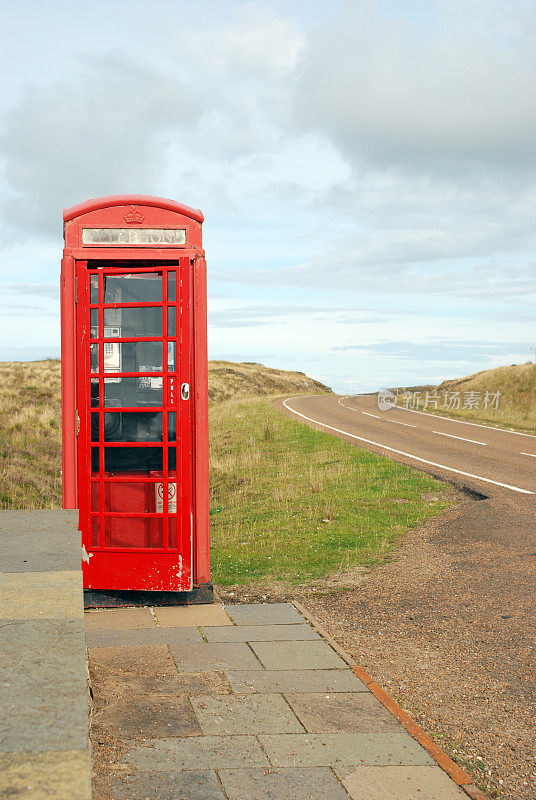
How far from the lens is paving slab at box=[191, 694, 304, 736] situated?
3.68 m

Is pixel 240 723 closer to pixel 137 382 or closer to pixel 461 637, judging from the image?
pixel 461 637

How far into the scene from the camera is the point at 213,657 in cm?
477

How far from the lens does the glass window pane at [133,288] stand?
20.5 ft

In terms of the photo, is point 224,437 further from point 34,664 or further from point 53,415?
point 34,664

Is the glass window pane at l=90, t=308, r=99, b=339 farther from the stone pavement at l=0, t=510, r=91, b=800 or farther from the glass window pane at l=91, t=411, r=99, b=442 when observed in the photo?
the stone pavement at l=0, t=510, r=91, b=800

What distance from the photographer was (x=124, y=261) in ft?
20.5

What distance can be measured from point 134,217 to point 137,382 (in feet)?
4.70

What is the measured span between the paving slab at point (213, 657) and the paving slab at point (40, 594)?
1.19 metres

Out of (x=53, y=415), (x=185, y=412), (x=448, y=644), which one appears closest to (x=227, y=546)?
(x=185, y=412)

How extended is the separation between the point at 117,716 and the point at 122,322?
136 inches

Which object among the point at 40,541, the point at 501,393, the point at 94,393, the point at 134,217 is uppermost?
the point at 134,217

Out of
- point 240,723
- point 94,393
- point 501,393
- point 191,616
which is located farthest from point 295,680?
point 501,393

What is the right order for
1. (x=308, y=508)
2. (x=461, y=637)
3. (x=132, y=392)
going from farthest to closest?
(x=308, y=508) < (x=132, y=392) < (x=461, y=637)

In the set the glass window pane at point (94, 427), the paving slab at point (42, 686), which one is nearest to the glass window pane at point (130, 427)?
the glass window pane at point (94, 427)
